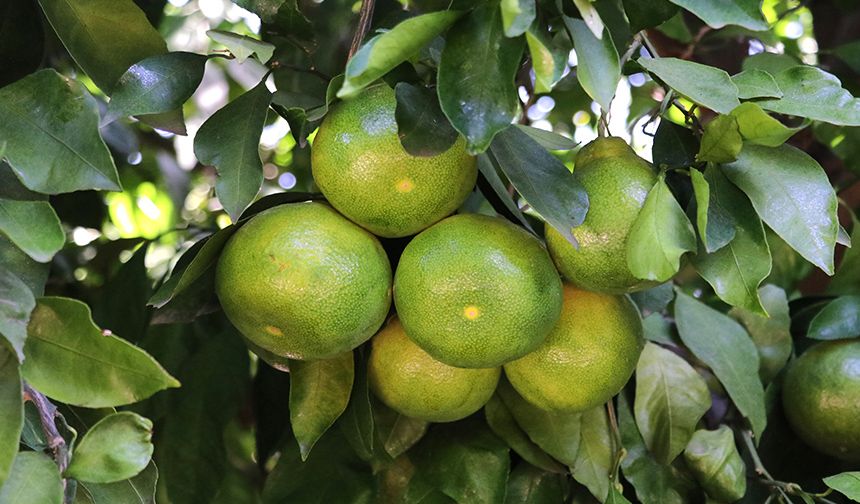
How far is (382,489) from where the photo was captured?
962 millimetres

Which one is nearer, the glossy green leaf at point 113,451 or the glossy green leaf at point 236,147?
the glossy green leaf at point 113,451

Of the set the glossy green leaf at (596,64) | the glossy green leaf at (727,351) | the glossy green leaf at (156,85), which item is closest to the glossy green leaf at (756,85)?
the glossy green leaf at (596,64)

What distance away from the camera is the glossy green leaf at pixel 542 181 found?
0.72 metres

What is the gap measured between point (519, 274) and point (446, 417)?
0.18 meters

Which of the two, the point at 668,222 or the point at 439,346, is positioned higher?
the point at 668,222

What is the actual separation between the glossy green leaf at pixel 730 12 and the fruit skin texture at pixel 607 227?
14 centimetres

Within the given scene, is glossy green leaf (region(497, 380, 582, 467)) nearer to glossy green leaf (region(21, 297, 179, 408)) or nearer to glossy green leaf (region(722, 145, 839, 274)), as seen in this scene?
glossy green leaf (region(722, 145, 839, 274))

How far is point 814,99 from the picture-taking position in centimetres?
74

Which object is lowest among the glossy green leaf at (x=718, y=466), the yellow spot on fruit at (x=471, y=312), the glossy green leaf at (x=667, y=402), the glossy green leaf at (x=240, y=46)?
the glossy green leaf at (x=718, y=466)

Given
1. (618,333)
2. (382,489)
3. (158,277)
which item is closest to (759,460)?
(618,333)

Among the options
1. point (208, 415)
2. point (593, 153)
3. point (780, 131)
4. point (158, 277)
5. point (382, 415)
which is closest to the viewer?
point (780, 131)

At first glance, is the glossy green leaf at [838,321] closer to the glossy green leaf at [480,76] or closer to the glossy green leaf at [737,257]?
the glossy green leaf at [737,257]

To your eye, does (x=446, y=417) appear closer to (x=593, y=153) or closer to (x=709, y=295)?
(x=593, y=153)

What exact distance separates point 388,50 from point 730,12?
0.26 m
